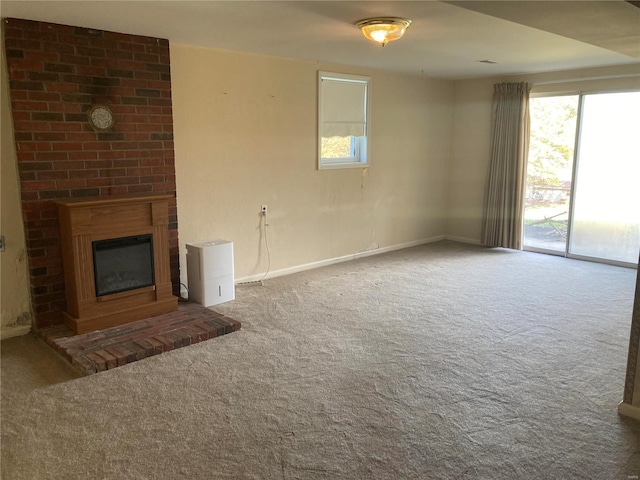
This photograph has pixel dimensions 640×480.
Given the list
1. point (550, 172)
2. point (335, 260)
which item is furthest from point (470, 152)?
point (335, 260)

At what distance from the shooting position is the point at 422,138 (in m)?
6.81

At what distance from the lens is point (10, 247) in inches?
142

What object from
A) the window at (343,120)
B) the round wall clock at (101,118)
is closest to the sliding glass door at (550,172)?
the window at (343,120)

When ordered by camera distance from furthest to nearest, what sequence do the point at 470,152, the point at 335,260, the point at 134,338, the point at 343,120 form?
1. the point at 470,152
2. the point at 335,260
3. the point at 343,120
4. the point at 134,338

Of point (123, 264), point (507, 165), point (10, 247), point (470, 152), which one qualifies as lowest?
point (123, 264)

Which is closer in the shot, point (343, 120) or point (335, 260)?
point (343, 120)

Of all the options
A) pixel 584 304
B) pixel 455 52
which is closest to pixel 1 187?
pixel 455 52

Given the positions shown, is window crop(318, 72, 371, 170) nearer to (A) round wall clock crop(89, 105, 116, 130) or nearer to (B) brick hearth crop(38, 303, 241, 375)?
(A) round wall clock crop(89, 105, 116, 130)

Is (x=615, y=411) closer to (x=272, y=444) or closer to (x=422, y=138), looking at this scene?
(x=272, y=444)

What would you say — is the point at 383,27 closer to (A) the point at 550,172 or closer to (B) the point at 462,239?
(A) the point at 550,172

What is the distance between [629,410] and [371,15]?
2812mm

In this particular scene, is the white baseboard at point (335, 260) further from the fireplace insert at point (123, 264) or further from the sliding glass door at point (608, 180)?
the sliding glass door at point (608, 180)

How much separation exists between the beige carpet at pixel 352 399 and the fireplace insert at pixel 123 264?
2.07 feet

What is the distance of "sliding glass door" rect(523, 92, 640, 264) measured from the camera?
5.64 m
